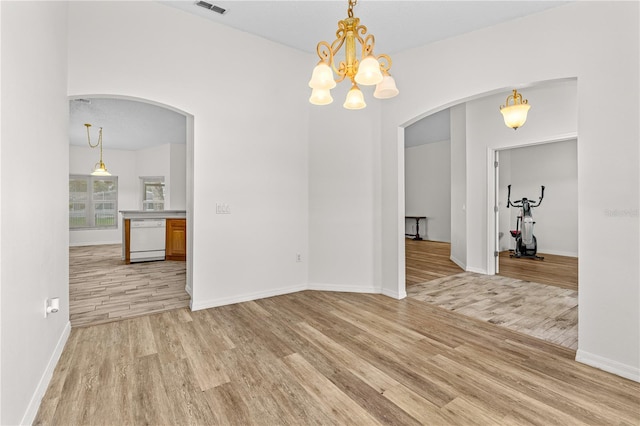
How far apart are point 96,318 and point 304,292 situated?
2.37 m

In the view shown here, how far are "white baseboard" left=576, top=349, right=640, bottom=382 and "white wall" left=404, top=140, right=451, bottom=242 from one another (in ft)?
24.5

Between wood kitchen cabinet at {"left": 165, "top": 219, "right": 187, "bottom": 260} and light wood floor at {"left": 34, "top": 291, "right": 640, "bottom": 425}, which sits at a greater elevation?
wood kitchen cabinet at {"left": 165, "top": 219, "right": 187, "bottom": 260}

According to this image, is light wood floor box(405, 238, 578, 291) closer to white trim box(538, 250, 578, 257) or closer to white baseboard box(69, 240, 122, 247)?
white trim box(538, 250, 578, 257)

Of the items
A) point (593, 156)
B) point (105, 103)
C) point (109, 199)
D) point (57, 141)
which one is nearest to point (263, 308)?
point (57, 141)

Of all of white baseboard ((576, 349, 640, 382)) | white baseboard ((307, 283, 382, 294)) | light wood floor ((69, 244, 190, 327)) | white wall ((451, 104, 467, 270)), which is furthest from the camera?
white wall ((451, 104, 467, 270))

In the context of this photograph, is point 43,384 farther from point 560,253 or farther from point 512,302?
point 560,253

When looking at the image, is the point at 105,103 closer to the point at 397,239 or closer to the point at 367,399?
the point at 397,239

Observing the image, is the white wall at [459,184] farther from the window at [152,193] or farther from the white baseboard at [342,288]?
the window at [152,193]

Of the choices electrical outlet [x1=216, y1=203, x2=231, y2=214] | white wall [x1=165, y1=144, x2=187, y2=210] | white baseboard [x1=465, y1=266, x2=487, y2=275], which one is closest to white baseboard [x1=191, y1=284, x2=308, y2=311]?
electrical outlet [x1=216, y1=203, x2=231, y2=214]

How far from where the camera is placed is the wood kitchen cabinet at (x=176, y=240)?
Answer: 6609 mm

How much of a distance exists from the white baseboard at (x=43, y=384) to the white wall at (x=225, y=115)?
1186 millimetres

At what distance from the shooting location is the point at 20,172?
168 cm

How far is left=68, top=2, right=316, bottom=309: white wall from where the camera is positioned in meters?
3.10

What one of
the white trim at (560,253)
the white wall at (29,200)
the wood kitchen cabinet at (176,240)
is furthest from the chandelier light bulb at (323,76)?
the white trim at (560,253)
